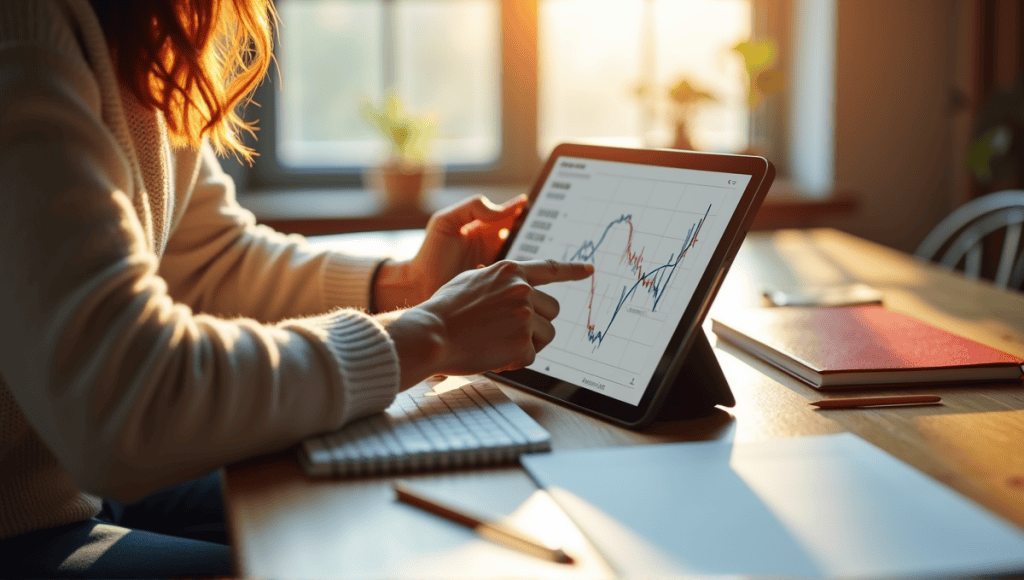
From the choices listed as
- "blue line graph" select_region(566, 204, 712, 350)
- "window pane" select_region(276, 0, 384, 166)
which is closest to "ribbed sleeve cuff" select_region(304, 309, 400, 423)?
"blue line graph" select_region(566, 204, 712, 350)

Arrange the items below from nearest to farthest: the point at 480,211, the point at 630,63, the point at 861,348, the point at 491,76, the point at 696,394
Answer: the point at 696,394
the point at 861,348
the point at 480,211
the point at 491,76
the point at 630,63

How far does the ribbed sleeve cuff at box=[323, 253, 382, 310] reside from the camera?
106 cm

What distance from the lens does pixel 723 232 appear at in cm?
78

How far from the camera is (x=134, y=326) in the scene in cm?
58

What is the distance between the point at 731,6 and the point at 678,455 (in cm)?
252

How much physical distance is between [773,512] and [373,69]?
2.33 metres

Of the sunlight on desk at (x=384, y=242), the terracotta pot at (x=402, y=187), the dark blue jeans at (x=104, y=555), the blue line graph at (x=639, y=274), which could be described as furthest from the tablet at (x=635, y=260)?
the terracotta pot at (x=402, y=187)

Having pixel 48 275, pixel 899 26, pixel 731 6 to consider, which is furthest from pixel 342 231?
pixel 899 26

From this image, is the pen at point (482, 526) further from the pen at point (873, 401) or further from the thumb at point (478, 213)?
the thumb at point (478, 213)

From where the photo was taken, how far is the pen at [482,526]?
506 millimetres

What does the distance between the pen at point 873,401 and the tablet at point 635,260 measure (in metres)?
0.14

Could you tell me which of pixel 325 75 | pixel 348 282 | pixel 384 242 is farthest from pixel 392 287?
pixel 325 75

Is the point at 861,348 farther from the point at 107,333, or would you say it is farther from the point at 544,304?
the point at 107,333

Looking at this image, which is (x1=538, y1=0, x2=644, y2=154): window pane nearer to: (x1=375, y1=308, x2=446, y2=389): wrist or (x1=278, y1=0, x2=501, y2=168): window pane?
(x1=278, y1=0, x2=501, y2=168): window pane
